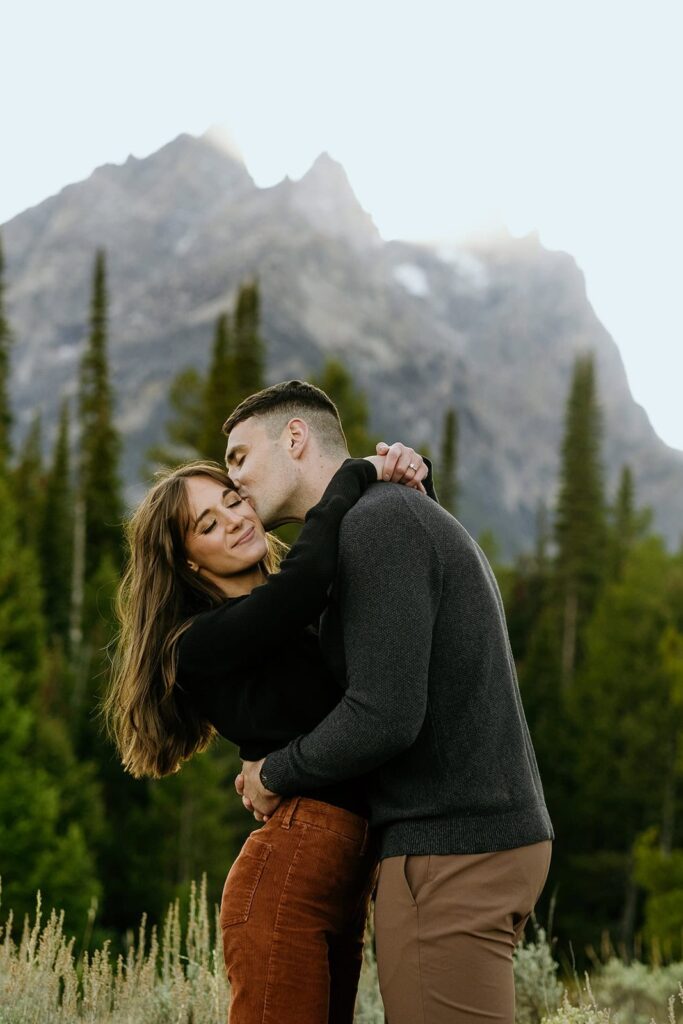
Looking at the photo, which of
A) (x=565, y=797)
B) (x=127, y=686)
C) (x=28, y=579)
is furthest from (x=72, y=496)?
(x=127, y=686)

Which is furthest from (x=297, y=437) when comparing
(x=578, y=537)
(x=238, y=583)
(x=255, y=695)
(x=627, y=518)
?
(x=627, y=518)

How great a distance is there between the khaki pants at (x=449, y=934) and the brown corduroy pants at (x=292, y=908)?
17 centimetres

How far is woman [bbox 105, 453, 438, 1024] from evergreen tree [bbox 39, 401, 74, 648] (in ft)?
140

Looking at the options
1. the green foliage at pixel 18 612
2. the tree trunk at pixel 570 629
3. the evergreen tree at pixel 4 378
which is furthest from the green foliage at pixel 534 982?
the tree trunk at pixel 570 629

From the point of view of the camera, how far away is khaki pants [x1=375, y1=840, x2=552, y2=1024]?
3070 millimetres

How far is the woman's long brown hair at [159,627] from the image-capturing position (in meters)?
3.86

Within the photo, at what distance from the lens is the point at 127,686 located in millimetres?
3926

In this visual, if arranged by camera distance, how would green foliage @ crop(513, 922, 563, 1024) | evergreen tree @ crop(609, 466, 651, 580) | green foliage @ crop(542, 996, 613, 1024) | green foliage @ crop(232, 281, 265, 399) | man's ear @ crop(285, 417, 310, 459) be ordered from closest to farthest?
man's ear @ crop(285, 417, 310, 459), green foliage @ crop(542, 996, 613, 1024), green foliage @ crop(513, 922, 563, 1024), green foliage @ crop(232, 281, 265, 399), evergreen tree @ crop(609, 466, 651, 580)

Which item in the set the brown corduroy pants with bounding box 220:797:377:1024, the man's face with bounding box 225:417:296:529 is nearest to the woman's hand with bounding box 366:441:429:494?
the man's face with bounding box 225:417:296:529

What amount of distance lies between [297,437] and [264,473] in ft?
0.62

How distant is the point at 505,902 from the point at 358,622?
94cm

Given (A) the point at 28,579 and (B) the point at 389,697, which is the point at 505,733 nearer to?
(B) the point at 389,697

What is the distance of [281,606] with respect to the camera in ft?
10.9

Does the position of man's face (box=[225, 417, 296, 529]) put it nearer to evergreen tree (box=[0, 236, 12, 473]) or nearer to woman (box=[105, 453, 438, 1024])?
woman (box=[105, 453, 438, 1024])
